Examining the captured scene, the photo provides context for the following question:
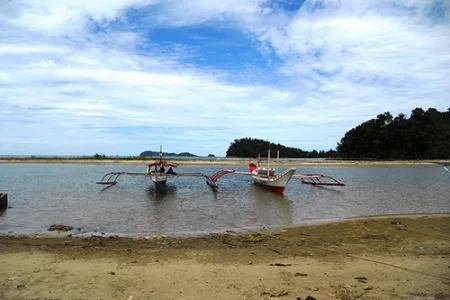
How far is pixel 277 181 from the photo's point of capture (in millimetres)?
24953

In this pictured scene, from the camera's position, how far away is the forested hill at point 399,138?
85.1m

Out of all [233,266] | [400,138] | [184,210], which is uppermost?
[400,138]

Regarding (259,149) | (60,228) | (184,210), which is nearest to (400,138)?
(259,149)

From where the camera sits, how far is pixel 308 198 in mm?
22000

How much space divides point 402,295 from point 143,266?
5.21 m

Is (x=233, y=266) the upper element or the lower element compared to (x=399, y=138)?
lower

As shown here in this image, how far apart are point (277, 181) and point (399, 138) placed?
253 ft

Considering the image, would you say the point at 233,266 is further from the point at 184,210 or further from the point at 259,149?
the point at 259,149

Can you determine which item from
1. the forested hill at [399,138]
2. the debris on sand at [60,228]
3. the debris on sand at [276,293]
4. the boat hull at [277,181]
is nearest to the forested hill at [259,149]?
the forested hill at [399,138]

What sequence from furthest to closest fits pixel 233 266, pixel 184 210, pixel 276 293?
pixel 184 210 → pixel 233 266 → pixel 276 293

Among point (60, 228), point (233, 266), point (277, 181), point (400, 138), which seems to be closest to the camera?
point (233, 266)

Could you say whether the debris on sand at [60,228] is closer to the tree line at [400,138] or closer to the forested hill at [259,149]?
the tree line at [400,138]

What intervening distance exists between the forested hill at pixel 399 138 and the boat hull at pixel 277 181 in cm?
7263

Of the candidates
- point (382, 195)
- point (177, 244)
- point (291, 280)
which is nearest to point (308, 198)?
point (382, 195)
